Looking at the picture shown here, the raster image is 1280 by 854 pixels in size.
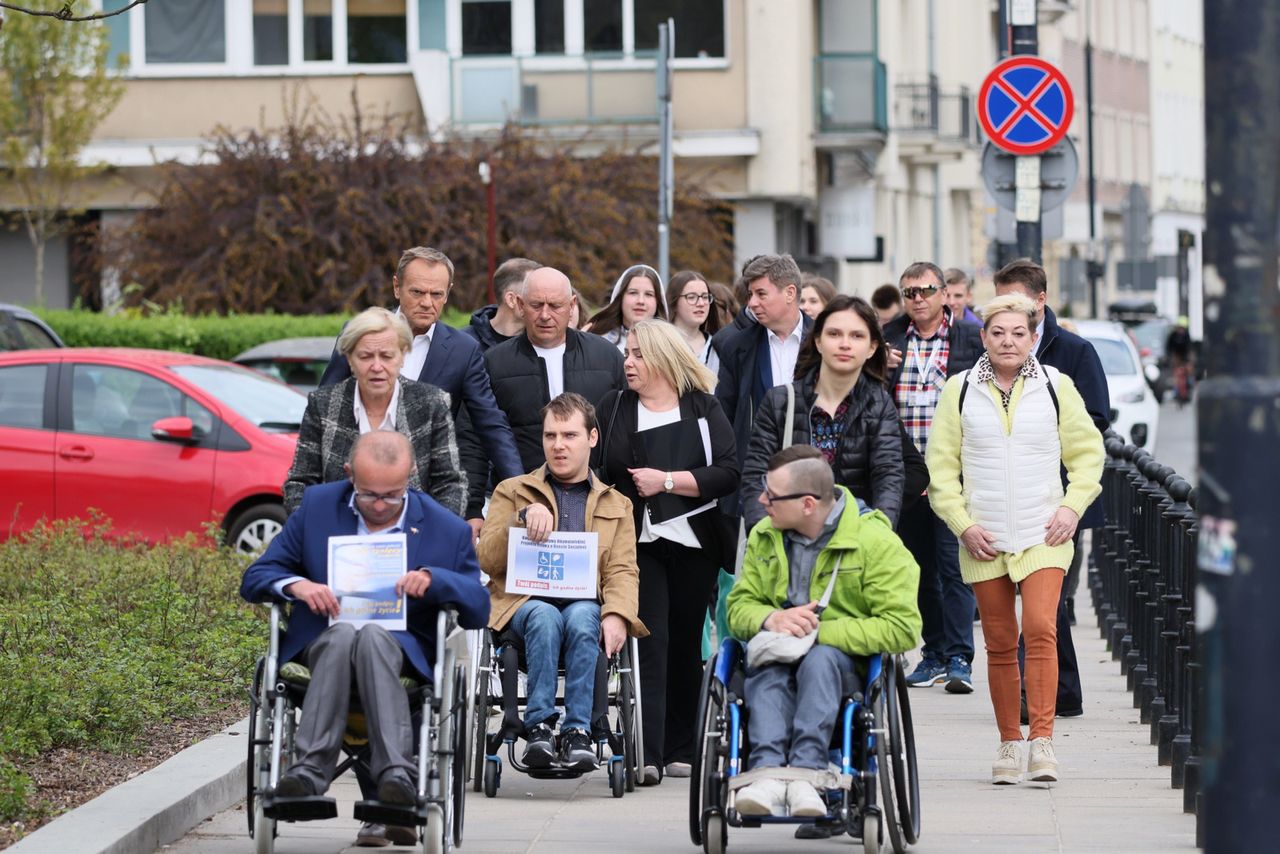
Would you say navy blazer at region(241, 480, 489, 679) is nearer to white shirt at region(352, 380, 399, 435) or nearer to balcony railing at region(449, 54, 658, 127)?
white shirt at region(352, 380, 399, 435)

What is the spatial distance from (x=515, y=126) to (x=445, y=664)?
27.8 m

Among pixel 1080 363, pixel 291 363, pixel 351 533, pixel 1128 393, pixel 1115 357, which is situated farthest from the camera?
pixel 1115 357

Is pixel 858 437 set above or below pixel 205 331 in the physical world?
below

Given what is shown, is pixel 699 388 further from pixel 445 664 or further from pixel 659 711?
pixel 445 664

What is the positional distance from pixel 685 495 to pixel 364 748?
6.86 feet

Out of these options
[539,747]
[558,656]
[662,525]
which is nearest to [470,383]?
[662,525]

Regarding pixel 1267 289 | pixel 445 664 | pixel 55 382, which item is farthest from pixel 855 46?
pixel 1267 289

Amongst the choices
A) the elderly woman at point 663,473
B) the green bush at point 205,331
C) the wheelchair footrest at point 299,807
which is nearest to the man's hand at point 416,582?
the wheelchair footrest at point 299,807

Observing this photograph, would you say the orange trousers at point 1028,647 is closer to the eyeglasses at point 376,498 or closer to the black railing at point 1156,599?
the black railing at point 1156,599

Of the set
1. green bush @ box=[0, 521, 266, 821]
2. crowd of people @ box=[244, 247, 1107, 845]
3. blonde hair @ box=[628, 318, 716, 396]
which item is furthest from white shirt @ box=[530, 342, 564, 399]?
green bush @ box=[0, 521, 266, 821]

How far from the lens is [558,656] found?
331 inches

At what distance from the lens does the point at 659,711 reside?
886 cm

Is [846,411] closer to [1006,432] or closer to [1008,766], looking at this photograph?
[1006,432]

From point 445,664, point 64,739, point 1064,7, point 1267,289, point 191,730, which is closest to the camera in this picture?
point 1267,289
